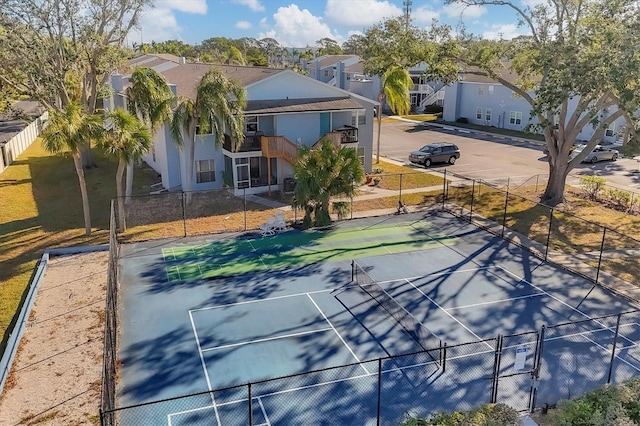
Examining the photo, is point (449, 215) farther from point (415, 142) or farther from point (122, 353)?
point (415, 142)

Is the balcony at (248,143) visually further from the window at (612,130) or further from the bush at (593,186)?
the window at (612,130)

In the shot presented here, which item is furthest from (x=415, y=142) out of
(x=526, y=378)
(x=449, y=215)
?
(x=526, y=378)

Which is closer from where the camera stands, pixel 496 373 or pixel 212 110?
pixel 496 373

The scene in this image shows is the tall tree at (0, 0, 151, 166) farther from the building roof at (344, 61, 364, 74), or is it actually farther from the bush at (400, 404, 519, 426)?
the building roof at (344, 61, 364, 74)

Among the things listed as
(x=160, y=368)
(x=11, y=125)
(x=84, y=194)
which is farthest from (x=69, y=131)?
(x=11, y=125)

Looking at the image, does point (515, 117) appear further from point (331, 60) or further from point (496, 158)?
point (331, 60)

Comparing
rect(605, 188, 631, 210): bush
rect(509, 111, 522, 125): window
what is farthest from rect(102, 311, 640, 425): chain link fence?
rect(509, 111, 522, 125): window

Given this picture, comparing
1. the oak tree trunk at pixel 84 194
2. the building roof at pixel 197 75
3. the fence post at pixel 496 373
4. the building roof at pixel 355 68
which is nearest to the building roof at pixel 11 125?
the building roof at pixel 197 75
